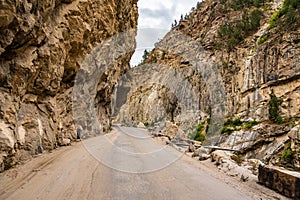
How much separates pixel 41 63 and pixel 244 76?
26111 mm

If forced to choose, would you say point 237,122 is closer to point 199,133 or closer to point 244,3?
point 199,133

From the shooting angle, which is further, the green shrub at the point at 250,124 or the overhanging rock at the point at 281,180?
the green shrub at the point at 250,124

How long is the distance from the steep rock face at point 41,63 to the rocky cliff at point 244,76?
51.2ft

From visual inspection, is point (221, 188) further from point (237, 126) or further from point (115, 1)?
point (237, 126)

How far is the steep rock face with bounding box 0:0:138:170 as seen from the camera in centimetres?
587

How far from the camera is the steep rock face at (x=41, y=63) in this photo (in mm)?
5867

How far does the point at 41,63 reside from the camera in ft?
27.9

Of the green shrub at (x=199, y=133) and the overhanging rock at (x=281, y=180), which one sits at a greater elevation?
the overhanging rock at (x=281, y=180)

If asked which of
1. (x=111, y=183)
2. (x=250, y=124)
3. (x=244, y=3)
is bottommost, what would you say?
(x=250, y=124)

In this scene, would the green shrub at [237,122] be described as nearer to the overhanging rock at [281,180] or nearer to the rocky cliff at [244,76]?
the rocky cliff at [244,76]

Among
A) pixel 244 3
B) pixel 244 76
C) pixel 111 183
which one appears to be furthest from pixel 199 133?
pixel 244 3

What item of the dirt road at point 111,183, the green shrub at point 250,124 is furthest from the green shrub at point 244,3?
the dirt road at point 111,183

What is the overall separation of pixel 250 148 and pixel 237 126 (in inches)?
158

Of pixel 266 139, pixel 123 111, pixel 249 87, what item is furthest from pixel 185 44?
pixel 266 139
